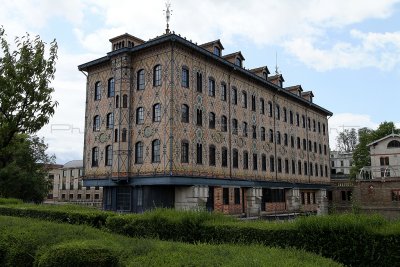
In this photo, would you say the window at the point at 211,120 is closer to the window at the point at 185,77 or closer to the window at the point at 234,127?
the window at the point at 234,127

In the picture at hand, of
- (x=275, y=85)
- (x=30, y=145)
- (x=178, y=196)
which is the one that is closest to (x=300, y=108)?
(x=275, y=85)

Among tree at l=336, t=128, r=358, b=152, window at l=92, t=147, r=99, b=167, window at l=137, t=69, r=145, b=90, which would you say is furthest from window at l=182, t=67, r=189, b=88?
tree at l=336, t=128, r=358, b=152

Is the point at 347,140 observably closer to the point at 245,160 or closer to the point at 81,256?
the point at 245,160

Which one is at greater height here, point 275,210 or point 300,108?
point 300,108

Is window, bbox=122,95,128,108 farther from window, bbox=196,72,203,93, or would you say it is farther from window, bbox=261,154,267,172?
window, bbox=261,154,267,172

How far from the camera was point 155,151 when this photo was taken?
26.7m

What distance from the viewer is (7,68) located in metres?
14.0

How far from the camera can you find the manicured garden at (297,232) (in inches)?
350

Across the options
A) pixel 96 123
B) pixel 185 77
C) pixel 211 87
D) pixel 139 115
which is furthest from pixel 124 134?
pixel 211 87

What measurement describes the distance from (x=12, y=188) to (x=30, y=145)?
24.0 ft

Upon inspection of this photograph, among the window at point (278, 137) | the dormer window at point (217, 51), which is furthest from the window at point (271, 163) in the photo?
Result: the dormer window at point (217, 51)

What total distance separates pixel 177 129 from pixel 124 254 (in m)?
18.8

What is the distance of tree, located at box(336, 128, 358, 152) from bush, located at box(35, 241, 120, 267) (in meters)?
91.8

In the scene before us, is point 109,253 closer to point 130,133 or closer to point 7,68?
point 7,68
